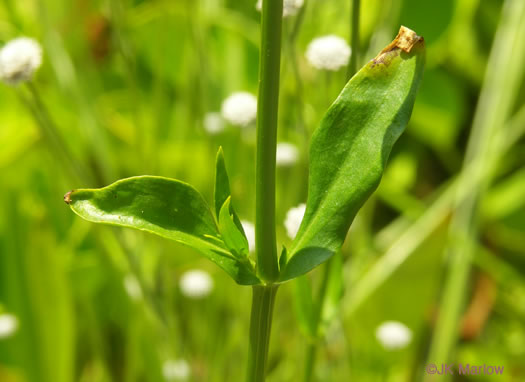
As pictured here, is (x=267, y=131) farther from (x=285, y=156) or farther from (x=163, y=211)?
(x=285, y=156)

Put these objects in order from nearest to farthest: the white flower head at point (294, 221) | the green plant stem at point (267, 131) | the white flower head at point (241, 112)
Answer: the green plant stem at point (267, 131), the white flower head at point (294, 221), the white flower head at point (241, 112)

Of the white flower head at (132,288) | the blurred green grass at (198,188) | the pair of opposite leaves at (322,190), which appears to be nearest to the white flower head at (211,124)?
the blurred green grass at (198,188)

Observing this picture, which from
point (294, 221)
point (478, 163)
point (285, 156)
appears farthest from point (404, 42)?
point (478, 163)

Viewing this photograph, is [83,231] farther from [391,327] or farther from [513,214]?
[513,214]

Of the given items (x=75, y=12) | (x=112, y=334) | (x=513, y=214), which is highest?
(x=75, y=12)

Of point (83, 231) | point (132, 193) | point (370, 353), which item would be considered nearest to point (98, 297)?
point (83, 231)

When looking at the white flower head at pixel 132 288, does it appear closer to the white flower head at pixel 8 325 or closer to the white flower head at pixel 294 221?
the white flower head at pixel 8 325
